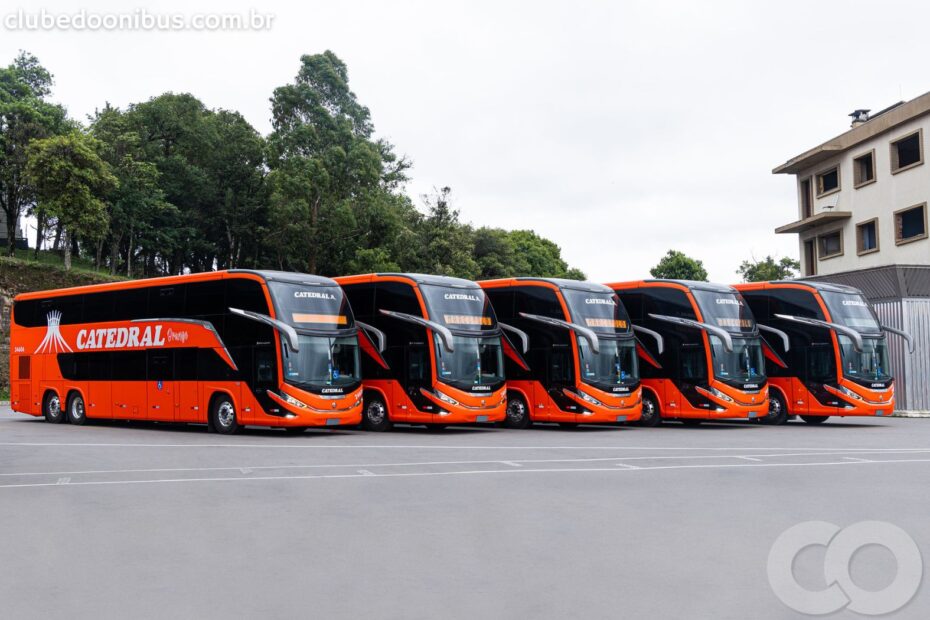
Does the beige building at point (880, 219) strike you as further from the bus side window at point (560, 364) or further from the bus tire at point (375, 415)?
the bus tire at point (375, 415)

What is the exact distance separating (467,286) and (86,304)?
1063 centimetres

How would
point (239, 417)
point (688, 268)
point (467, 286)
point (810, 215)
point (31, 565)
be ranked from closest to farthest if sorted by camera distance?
point (31, 565)
point (239, 417)
point (467, 286)
point (810, 215)
point (688, 268)

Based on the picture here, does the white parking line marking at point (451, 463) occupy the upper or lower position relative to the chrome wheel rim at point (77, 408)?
lower

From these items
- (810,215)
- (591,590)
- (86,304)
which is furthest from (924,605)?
(810,215)

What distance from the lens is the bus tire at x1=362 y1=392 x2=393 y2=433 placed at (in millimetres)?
25359

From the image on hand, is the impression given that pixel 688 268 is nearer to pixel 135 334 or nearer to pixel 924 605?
pixel 135 334

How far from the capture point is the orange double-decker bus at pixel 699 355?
87.8 feet

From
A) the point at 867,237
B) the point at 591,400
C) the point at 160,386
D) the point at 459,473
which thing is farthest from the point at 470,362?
the point at 867,237

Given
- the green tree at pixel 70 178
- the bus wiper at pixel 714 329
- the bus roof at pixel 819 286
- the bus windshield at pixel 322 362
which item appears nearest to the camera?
the bus windshield at pixel 322 362

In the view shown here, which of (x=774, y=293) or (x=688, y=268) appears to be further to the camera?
(x=688, y=268)

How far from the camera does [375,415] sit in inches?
1011

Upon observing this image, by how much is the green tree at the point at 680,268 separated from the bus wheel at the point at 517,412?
67093 millimetres

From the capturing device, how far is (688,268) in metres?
92.7

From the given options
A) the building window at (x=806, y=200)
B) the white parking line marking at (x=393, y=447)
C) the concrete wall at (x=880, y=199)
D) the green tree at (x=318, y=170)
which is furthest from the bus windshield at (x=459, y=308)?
the green tree at (x=318, y=170)
